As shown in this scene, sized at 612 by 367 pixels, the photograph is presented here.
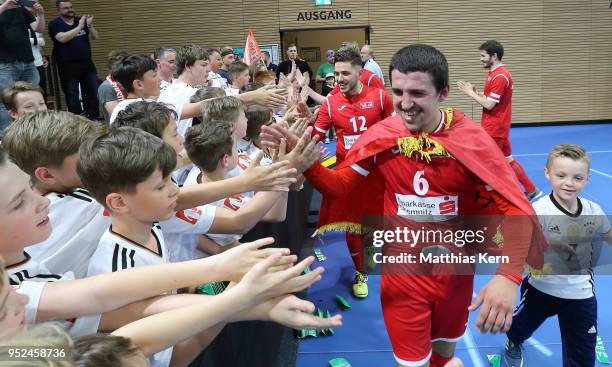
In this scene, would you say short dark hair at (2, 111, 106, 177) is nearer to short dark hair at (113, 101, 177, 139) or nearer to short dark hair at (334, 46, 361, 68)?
short dark hair at (113, 101, 177, 139)

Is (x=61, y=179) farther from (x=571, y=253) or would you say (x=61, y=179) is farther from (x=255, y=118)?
(x=571, y=253)

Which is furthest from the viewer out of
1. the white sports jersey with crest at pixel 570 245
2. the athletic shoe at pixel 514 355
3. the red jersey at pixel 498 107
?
the red jersey at pixel 498 107

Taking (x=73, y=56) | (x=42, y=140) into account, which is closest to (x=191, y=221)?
(x=42, y=140)

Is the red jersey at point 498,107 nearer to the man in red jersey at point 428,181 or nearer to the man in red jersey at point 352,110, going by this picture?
the man in red jersey at point 352,110

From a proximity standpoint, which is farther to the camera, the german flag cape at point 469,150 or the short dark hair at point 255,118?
the short dark hair at point 255,118

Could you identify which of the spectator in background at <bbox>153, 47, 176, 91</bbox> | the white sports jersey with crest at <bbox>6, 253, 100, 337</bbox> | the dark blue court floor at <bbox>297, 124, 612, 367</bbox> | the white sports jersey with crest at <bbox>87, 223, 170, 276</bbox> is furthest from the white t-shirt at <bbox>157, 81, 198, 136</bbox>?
the white sports jersey with crest at <bbox>6, 253, 100, 337</bbox>

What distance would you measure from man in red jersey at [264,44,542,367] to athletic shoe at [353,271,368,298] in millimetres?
2003

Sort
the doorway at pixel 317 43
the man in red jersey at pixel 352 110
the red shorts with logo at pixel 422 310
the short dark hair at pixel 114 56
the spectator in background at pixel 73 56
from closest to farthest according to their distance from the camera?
the red shorts with logo at pixel 422 310 < the man in red jersey at pixel 352 110 < the short dark hair at pixel 114 56 < the spectator in background at pixel 73 56 < the doorway at pixel 317 43

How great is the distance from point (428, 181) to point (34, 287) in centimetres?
194

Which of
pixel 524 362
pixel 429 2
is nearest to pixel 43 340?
pixel 524 362

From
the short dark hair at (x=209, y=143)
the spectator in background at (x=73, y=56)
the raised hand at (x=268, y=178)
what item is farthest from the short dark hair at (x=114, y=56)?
the raised hand at (x=268, y=178)

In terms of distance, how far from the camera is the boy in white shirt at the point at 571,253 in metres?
2.95

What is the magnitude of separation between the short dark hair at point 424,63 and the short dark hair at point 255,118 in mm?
2190

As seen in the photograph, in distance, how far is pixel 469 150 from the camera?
2537 millimetres
